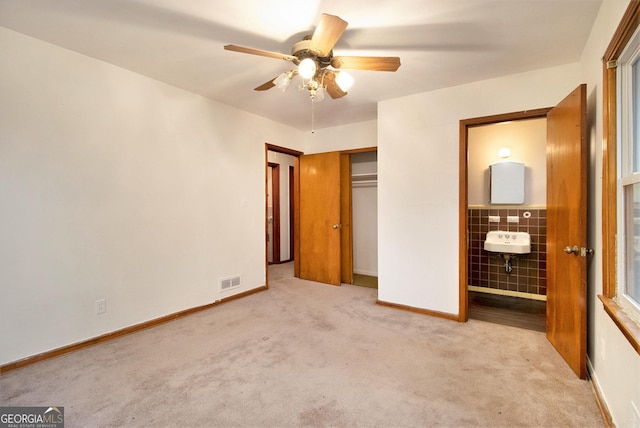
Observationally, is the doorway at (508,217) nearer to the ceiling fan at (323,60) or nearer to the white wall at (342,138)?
the white wall at (342,138)

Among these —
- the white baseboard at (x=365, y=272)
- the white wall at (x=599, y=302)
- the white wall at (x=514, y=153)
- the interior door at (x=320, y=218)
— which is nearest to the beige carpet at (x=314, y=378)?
the white wall at (x=599, y=302)

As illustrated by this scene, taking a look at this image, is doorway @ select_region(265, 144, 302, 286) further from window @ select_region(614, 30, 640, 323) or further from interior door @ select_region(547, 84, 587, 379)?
window @ select_region(614, 30, 640, 323)

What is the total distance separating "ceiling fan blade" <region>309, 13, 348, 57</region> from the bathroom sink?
10.1ft

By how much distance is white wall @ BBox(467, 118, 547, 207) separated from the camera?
11.7 ft

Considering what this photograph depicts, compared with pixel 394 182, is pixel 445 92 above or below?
above

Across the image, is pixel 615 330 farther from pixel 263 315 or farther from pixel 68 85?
pixel 68 85

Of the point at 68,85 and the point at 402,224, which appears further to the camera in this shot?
the point at 402,224

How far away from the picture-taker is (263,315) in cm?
307

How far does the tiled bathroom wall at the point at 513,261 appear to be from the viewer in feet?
11.6

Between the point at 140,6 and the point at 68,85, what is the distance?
1.10 meters

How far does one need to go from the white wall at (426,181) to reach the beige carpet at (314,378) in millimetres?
499

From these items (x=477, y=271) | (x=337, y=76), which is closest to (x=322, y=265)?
(x=477, y=271)

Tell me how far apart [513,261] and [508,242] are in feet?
1.05

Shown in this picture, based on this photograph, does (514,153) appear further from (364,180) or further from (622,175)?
(622,175)
